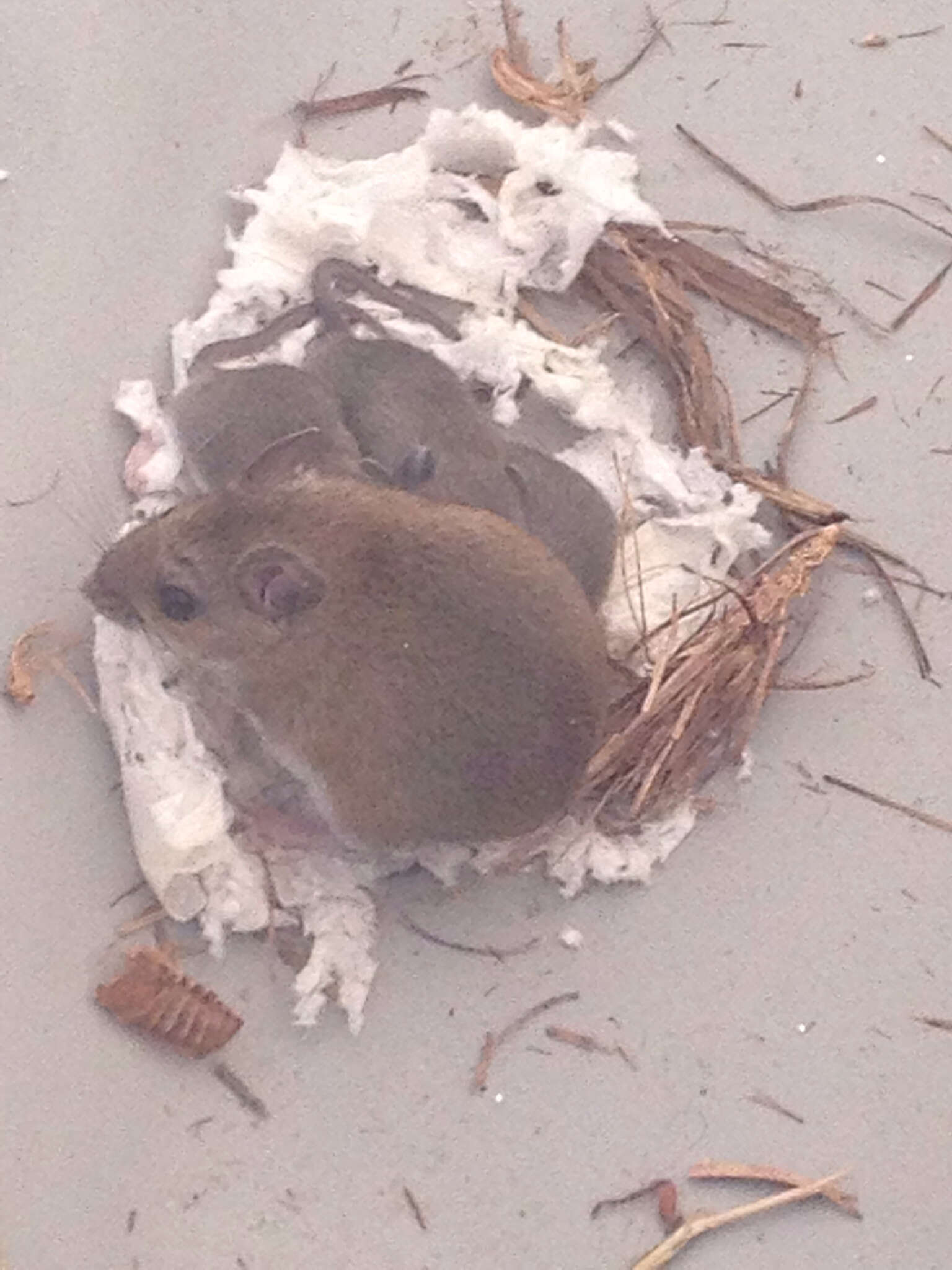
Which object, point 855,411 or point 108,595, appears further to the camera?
point 855,411

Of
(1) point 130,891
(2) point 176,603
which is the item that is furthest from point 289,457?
(1) point 130,891

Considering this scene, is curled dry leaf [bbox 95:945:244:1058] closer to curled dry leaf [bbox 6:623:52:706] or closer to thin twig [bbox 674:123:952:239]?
curled dry leaf [bbox 6:623:52:706]

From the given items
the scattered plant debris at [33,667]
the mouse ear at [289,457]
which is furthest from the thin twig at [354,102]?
the scattered plant debris at [33,667]

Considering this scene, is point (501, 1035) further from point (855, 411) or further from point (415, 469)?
point (855, 411)

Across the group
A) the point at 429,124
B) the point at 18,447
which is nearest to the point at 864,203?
the point at 429,124

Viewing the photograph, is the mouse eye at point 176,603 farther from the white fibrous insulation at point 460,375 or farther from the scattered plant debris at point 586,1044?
the scattered plant debris at point 586,1044
